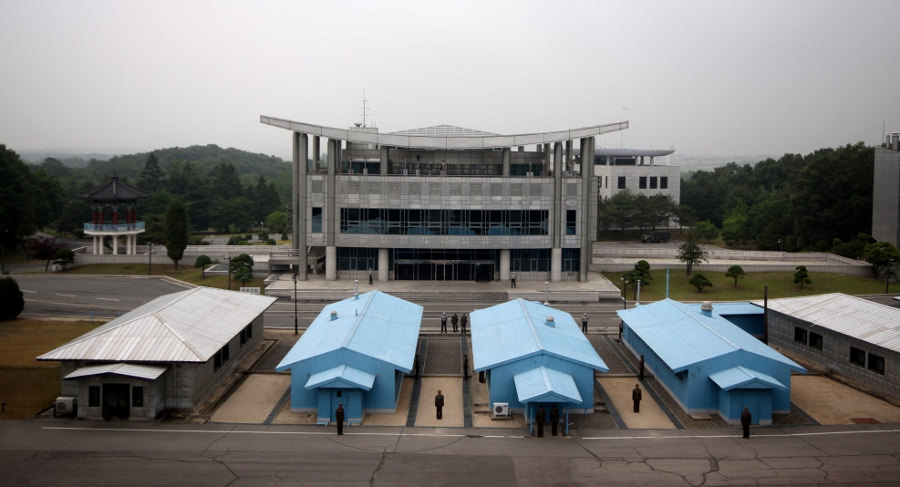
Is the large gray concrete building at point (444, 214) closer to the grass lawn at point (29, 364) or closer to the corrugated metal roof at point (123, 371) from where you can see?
the grass lawn at point (29, 364)

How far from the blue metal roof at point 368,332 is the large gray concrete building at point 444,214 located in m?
20.3

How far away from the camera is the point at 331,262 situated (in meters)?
61.9

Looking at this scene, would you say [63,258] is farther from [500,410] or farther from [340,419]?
[500,410]

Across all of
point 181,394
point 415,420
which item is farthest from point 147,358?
point 415,420

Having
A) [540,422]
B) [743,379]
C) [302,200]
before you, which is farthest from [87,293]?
[743,379]

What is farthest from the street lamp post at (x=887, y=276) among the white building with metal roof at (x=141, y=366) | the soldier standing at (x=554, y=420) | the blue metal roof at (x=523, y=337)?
the white building with metal roof at (x=141, y=366)

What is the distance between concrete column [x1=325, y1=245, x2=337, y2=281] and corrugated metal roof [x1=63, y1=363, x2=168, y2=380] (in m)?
33.5

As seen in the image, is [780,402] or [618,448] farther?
[780,402]

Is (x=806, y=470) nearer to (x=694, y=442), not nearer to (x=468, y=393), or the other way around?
(x=694, y=442)

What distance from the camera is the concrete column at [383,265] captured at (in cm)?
6203

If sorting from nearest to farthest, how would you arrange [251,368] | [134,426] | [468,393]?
[134,426], [468,393], [251,368]

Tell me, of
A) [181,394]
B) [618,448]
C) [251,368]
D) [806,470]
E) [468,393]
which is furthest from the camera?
[251,368]

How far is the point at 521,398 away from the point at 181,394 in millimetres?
14456

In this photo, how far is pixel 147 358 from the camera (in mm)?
28594
